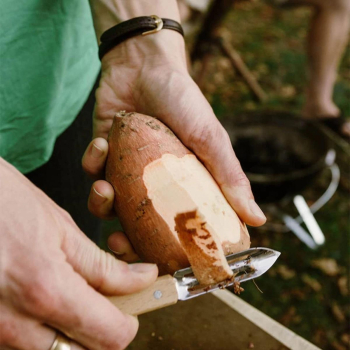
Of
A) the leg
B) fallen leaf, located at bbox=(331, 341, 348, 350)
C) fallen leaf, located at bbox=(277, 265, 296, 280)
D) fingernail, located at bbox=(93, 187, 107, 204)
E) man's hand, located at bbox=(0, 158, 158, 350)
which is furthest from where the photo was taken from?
the leg

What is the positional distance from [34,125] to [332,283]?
7.04 ft

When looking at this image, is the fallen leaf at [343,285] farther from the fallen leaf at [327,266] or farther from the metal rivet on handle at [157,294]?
the metal rivet on handle at [157,294]

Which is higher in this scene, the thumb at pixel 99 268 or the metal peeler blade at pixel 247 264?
the thumb at pixel 99 268

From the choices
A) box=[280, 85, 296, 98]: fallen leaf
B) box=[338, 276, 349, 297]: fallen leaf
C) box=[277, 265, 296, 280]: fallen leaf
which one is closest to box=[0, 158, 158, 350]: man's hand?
box=[277, 265, 296, 280]: fallen leaf

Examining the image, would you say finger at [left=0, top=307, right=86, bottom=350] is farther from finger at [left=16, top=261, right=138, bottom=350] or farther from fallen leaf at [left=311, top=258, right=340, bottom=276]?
fallen leaf at [left=311, top=258, right=340, bottom=276]

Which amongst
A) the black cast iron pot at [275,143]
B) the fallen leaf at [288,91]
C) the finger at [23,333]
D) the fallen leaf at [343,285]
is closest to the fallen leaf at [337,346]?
the fallen leaf at [343,285]

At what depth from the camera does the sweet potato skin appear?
0.96 m

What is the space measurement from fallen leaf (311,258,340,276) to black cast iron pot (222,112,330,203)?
0.58 m

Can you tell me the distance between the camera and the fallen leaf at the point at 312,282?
243 cm

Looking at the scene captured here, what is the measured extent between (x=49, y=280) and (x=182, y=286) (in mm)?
329

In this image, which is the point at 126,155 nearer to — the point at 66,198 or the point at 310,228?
the point at 66,198

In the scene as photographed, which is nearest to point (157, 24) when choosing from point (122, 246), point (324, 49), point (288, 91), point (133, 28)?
point (133, 28)

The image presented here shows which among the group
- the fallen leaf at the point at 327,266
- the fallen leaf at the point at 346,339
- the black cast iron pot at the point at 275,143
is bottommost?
the fallen leaf at the point at 346,339

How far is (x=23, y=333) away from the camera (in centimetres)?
66
